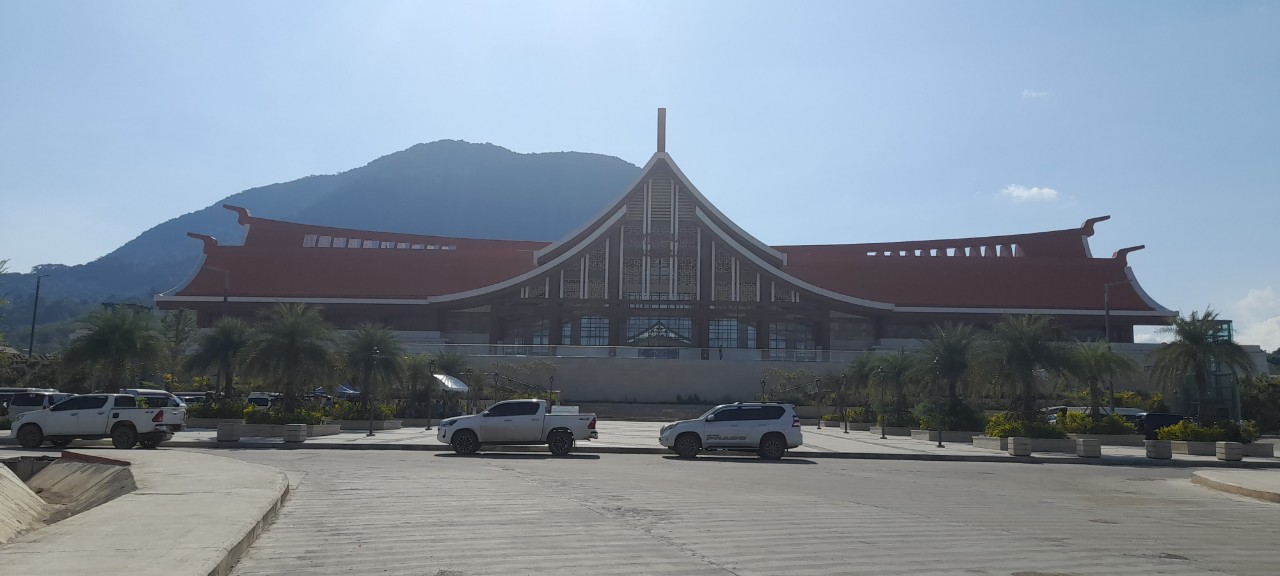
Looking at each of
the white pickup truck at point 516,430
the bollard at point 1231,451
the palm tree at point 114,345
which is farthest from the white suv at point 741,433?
the palm tree at point 114,345

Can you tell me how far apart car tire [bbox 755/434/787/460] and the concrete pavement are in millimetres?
12201

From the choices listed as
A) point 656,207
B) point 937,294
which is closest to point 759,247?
point 656,207

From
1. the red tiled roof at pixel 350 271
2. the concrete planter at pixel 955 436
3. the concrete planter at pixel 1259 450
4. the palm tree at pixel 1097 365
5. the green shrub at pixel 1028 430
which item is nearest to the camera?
the concrete planter at pixel 1259 450

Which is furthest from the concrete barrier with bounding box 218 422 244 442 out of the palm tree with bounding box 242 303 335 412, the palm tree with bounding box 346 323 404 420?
the palm tree with bounding box 346 323 404 420

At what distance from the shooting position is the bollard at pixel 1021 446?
25469 mm

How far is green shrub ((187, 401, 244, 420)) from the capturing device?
100 ft

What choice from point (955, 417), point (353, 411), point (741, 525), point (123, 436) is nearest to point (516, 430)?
point (123, 436)

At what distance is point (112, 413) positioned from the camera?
2284 cm

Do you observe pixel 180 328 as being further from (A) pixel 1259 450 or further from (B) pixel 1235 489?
(B) pixel 1235 489

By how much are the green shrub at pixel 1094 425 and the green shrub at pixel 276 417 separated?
2405 cm

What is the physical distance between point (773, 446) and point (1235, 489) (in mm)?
9595

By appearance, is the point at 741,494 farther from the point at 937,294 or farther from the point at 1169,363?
the point at 937,294

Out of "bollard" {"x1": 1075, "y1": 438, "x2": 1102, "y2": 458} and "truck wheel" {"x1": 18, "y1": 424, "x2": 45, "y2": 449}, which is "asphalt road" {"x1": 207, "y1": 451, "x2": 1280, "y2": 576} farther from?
"truck wheel" {"x1": 18, "y1": 424, "x2": 45, "y2": 449}

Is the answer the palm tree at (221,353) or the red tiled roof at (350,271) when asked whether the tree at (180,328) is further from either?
the palm tree at (221,353)
